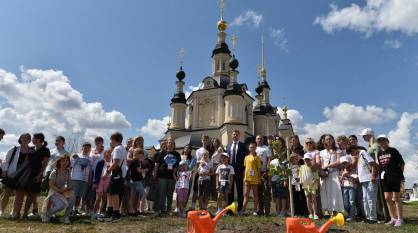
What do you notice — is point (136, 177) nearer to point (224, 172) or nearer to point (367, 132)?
point (224, 172)

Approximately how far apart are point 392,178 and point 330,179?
1.27 metres

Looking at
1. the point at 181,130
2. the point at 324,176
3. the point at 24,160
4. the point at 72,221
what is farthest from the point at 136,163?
the point at 181,130

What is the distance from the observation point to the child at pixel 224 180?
7.70 m

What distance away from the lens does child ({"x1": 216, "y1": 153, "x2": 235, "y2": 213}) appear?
770cm

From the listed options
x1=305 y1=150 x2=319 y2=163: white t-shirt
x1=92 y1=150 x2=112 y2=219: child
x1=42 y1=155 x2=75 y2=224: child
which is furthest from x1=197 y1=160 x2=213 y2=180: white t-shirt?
x1=42 y1=155 x2=75 y2=224: child

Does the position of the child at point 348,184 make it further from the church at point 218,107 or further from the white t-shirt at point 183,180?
the church at point 218,107

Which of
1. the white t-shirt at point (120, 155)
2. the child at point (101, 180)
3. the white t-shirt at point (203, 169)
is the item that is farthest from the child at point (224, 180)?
the child at point (101, 180)

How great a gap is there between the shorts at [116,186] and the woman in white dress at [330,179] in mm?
4526

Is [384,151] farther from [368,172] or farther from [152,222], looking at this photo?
[152,222]

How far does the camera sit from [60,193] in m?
6.53

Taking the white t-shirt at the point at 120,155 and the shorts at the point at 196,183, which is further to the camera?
the shorts at the point at 196,183

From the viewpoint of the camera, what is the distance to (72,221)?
21.3 feet

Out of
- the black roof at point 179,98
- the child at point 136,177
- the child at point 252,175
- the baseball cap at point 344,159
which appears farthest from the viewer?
the black roof at point 179,98

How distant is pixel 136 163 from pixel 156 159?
693mm
